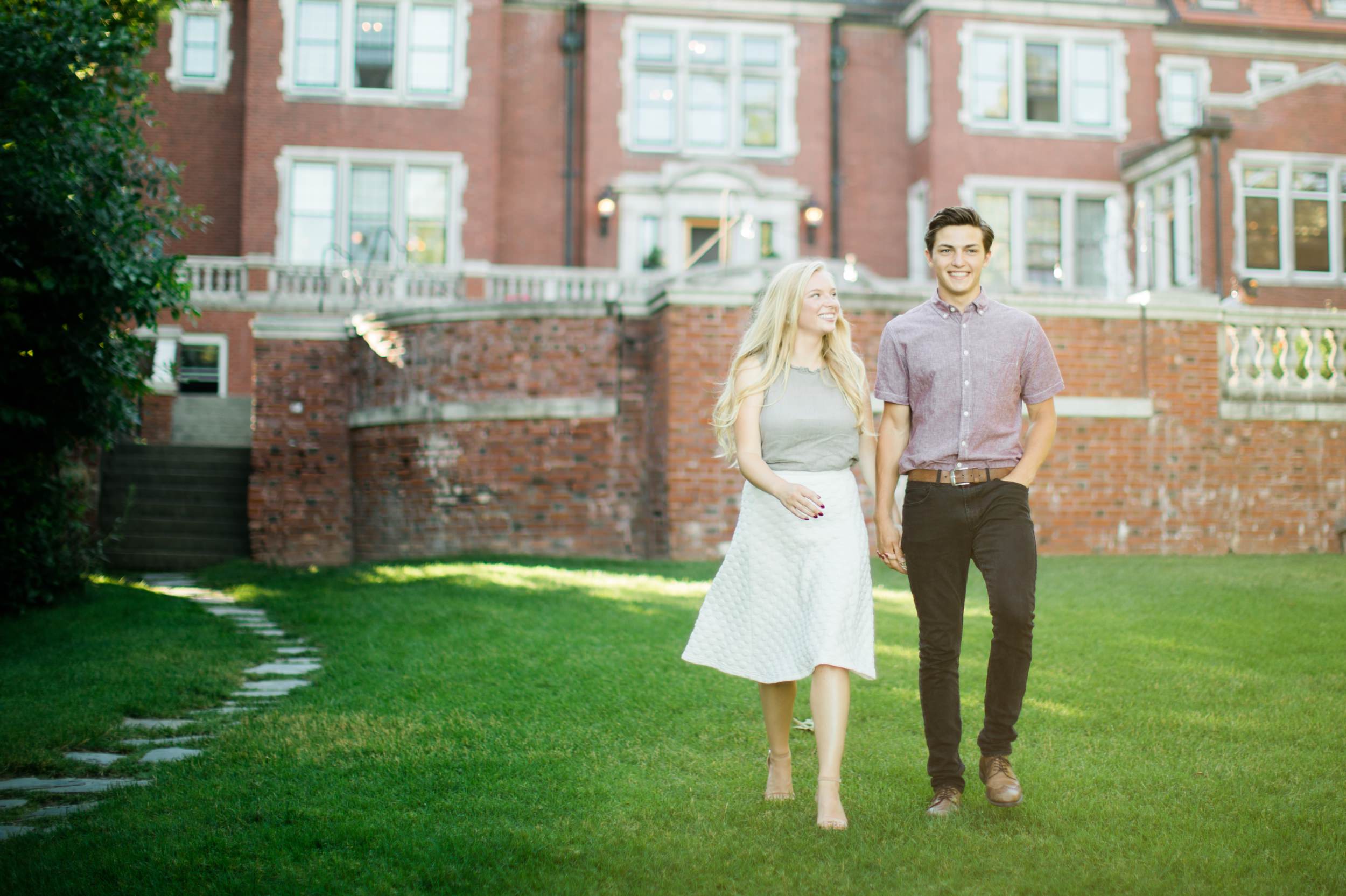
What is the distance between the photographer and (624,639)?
23.1 feet

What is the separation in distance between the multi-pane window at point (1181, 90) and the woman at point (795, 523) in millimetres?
22167

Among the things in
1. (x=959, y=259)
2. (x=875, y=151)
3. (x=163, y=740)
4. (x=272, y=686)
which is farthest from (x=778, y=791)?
(x=875, y=151)

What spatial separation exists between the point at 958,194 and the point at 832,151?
8.65 feet

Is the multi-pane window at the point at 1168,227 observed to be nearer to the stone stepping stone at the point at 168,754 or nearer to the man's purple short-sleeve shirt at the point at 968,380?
the man's purple short-sleeve shirt at the point at 968,380

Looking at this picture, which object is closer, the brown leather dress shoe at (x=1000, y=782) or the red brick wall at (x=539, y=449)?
the brown leather dress shoe at (x=1000, y=782)

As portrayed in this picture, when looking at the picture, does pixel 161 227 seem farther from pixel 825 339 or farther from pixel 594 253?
pixel 594 253

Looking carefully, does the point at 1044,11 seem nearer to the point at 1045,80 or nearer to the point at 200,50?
the point at 1045,80

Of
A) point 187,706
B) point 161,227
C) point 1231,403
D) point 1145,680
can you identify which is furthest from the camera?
point 1231,403

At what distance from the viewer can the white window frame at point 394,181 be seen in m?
21.0

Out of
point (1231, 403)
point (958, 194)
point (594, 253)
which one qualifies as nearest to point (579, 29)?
point (594, 253)

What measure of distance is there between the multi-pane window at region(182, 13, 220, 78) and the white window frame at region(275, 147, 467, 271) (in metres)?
2.59

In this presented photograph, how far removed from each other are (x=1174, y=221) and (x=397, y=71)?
14.8 meters

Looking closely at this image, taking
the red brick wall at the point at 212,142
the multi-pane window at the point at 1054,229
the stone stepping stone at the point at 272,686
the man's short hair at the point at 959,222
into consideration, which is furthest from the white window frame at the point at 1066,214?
the man's short hair at the point at 959,222

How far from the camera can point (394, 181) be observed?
2125cm
